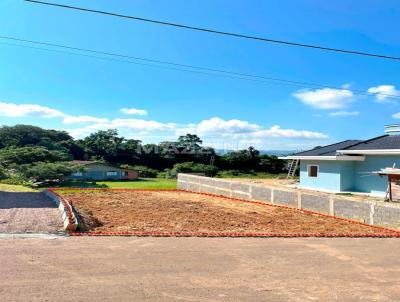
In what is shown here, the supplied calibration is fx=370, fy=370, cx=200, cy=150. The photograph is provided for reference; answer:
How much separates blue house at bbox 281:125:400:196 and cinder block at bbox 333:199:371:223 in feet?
24.6

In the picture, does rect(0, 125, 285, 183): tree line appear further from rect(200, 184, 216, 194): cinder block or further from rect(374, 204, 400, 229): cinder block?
rect(374, 204, 400, 229): cinder block

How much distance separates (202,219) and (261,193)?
22.8 ft

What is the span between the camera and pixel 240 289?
588 centimetres

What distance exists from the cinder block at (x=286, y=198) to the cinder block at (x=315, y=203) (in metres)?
0.58

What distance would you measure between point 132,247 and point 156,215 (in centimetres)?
577

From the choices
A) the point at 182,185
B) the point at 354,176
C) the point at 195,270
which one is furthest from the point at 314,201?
the point at 182,185

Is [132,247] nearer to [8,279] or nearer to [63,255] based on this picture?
[63,255]

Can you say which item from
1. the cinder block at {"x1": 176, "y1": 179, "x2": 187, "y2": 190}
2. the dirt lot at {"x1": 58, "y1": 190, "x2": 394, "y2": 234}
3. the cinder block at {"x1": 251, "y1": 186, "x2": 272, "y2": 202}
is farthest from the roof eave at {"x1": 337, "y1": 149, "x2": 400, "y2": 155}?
the cinder block at {"x1": 176, "y1": 179, "x2": 187, "y2": 190}

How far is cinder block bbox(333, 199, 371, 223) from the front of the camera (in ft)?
43.0

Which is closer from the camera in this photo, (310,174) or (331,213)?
(331,213)

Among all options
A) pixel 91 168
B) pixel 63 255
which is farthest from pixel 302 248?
pixel 91 168

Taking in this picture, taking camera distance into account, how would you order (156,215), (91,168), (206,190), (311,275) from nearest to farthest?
(311,275) → (156,215) → (206,190) → (91,168)

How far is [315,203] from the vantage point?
15.7 meters

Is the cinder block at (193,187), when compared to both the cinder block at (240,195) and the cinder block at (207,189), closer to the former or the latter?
the cinder block at (207,189)
